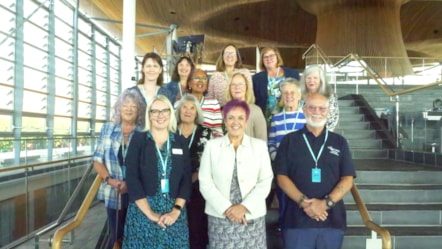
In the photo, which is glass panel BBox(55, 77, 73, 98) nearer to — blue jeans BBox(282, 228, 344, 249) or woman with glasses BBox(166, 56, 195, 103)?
woman with glasses BBox(166, 56, 195, 103)

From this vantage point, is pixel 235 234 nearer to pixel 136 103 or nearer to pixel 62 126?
pixel 136 103

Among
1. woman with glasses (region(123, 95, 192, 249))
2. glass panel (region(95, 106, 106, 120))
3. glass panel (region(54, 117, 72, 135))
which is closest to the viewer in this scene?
woman with glasses (region(123, 95, 192, 249))

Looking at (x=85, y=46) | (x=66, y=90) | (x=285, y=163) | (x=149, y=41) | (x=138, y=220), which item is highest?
(x=149, y=41)

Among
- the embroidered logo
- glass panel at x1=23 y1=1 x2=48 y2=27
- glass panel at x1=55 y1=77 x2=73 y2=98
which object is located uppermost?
glass panel at x1=23 y1=1 x2=48 y2=27

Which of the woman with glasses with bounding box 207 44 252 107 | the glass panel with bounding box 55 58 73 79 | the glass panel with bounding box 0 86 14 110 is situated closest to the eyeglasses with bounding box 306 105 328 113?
the woman with glasses with bounding box 207 44 252 107

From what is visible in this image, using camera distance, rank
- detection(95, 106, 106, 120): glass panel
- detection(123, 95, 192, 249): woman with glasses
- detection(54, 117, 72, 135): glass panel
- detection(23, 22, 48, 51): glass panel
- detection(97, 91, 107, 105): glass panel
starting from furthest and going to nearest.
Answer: detection(97, 91, 107, 105): glass panel < detection(95, 106, 106, 120): glass panel < detection(54, 117, 72, 135): glass panel < detection(23, 22, 48, 51): glass panel < detection(123, 95, 192, 249): woman with glasses

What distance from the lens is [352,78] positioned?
41.7ft

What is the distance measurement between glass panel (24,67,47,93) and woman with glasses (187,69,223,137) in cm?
1055

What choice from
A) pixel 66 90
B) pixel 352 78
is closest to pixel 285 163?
pixel 352 78

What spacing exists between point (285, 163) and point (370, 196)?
2.73 meters

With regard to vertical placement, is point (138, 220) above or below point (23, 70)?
below

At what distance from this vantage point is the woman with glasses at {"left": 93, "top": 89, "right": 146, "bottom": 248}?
377cm

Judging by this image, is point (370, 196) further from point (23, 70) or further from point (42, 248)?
point (23, 70)

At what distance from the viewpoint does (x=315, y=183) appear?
335cm
